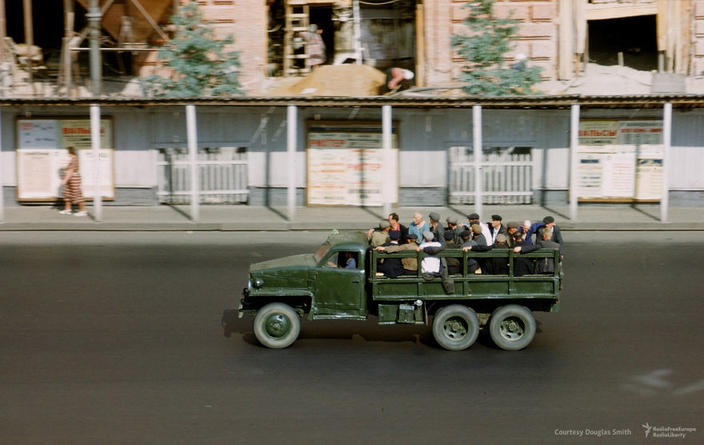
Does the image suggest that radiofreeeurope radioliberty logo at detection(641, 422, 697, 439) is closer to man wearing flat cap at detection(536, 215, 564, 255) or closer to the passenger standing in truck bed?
the passenger standing in truck bed

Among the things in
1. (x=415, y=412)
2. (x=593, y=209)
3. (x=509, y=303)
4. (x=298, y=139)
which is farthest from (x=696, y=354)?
Answer: (x=298, y=139)

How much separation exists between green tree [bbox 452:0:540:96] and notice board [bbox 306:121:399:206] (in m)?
2.76

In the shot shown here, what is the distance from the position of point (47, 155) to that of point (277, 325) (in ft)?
48.0

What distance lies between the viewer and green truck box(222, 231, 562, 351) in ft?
36.7

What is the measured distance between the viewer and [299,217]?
2233cm

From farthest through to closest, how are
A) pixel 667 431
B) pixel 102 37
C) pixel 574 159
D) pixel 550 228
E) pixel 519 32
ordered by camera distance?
pixel 102 37 → pixel 519 32 → pixel 574 159 → pixel 550 228 → pixel 667 431

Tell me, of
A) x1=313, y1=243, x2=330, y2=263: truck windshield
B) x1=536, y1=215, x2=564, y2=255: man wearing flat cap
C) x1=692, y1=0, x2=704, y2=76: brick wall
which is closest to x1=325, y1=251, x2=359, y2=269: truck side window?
x1=313, y1=243, x2=330, y2=263: truck windshield

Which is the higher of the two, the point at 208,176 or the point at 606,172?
the point at 606,172

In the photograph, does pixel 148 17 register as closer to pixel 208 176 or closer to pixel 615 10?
pixel 208 176

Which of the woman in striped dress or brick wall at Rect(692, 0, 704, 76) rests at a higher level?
brick wall at Rect(692, 0, 704, 76)

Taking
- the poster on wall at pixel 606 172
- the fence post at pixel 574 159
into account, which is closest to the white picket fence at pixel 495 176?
the poster on wall at pixel 606 172

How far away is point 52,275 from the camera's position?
15.7 m

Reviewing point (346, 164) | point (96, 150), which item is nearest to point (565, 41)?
point (346, 164)

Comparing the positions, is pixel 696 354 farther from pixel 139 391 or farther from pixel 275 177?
pixel 275 177
